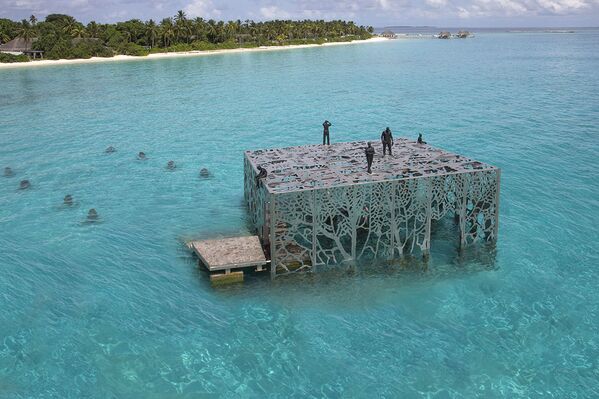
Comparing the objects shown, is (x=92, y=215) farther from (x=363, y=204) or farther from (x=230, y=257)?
(x=363, y=204)

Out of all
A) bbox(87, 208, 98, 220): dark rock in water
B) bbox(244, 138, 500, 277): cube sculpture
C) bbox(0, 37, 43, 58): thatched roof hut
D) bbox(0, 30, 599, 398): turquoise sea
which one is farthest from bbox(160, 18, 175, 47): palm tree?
bbox(244, 138, 500, 277): cube sculpture

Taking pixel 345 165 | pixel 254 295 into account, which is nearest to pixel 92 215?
pixel 254 295

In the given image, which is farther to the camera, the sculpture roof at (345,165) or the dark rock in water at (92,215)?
the dark rock in water at (92,215)

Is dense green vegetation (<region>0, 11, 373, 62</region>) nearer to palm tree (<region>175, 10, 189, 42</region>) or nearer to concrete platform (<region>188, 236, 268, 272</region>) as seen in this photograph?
palm tree (<region>175, 10, 189, 42</region>)

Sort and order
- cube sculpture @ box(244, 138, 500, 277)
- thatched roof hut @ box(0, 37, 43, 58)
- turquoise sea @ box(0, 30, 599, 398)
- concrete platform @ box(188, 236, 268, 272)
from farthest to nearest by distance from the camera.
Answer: thatched roof hut @ box(0, 37, 43, 58), cube sculpture @ box(244, 138, 500, 277), concrete platform @ box(188, 236, 268, 272), turquoise sea @ box(0, 30, 599, 398)

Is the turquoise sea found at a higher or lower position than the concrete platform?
lower

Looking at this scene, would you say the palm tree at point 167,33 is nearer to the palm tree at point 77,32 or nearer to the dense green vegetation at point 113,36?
the dense green vegetation at point 113,36

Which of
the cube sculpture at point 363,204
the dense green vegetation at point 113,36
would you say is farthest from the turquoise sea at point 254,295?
the dense green vegetation at point 113,36
